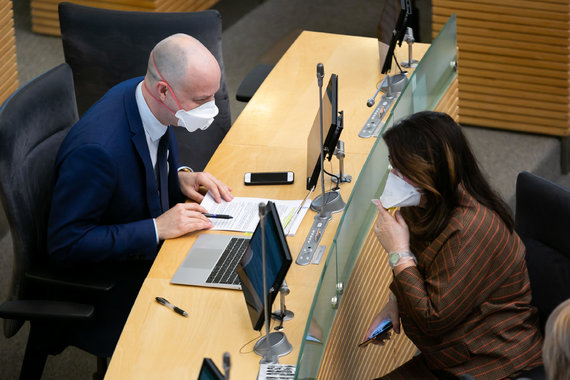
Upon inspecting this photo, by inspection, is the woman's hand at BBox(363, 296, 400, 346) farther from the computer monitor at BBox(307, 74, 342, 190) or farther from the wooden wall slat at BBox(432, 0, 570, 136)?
the wooden wall slat at BBox(432, 0, 570, 136)

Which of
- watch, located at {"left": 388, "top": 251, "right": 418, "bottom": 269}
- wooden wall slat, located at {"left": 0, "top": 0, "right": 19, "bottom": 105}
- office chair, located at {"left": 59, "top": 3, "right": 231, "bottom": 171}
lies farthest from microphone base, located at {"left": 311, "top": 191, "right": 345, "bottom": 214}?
wooden wall slat, located at {"left": 0, "top": 0, "right": 19, "bottom": 105}

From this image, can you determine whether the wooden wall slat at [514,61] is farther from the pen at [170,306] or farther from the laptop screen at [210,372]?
the laptop screen at [210,372]

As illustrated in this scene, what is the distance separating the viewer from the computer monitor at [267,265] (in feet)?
7.67

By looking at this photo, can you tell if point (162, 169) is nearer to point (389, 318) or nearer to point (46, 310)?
point (46, 310)

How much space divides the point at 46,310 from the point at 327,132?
1.15 meters

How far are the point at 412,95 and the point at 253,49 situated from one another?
11.5 ft

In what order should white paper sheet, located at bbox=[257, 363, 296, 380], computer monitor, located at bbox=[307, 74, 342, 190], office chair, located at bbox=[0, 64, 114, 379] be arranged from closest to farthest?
white paper sheet, located at bbox=[257, 363, 296, 380]
office chair, located at bbox=[0, 64, 114, 379]
computer monitor, located at bbox=[307, 74, 342, 190]

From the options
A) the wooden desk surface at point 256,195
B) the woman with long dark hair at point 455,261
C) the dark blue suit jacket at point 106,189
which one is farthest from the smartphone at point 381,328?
the dark blue suit jacket at point 106,189

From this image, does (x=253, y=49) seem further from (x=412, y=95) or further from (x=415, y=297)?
(x=415, y=297)

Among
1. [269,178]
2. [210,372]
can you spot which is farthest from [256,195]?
[210,372]

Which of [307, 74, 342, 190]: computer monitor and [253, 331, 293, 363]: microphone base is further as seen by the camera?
[307, 74, 342, 190]: computer monitor

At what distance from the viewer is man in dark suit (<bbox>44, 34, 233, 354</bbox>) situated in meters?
2.96

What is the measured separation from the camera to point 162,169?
3260mm

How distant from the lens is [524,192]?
2936mm
